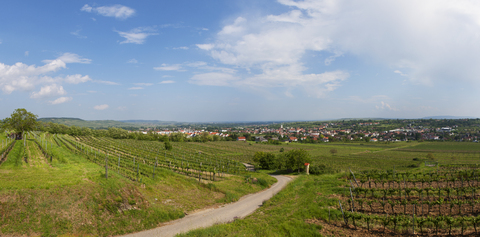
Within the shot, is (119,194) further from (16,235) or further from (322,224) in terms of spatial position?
(322,224)

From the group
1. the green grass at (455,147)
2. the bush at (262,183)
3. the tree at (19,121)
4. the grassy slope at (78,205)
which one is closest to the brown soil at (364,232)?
the grassy slope at (78,205)

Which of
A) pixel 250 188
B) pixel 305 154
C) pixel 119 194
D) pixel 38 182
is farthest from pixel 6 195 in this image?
pixel 305 154

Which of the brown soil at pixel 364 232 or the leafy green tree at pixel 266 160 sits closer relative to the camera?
the brown soil at pixel 364 232

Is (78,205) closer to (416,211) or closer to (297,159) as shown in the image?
(416,211)

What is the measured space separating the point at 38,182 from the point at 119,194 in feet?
16.0

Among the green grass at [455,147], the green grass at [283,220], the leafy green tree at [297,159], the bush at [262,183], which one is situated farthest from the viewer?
the green grass at [455,147]

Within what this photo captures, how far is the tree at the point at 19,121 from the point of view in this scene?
51250mm

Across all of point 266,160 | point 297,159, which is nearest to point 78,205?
point 297,159

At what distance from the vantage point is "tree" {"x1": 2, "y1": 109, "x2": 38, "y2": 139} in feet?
168

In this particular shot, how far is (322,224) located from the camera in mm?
13898

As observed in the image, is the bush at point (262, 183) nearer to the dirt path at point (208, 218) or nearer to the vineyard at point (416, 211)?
the dirt path at point (208, 218)

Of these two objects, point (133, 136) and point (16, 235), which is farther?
point (133, 136)

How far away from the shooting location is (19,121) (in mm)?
52250

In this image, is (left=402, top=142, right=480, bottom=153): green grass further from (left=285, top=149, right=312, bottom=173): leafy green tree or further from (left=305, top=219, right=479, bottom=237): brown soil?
(left=305, top=219, right=479, bottom=237): brown soil
